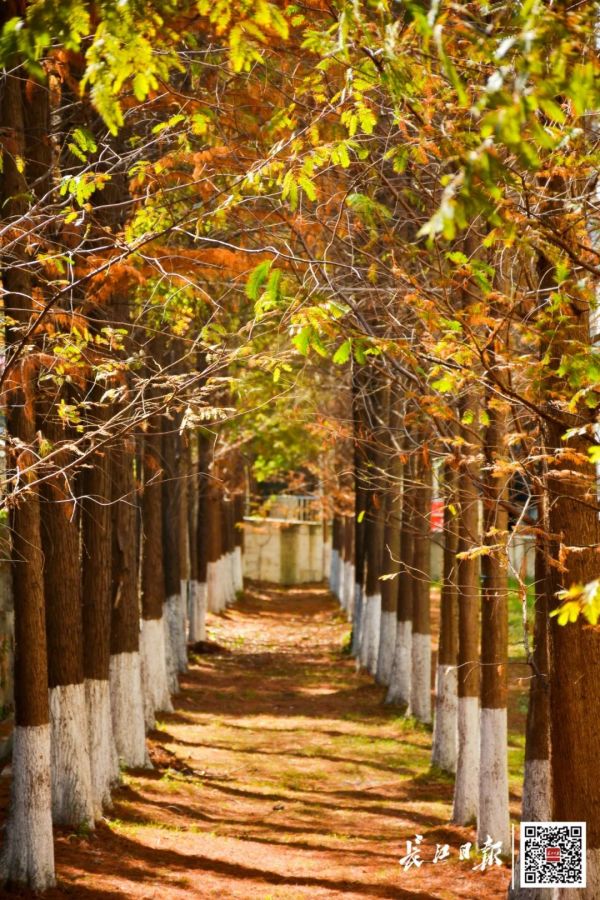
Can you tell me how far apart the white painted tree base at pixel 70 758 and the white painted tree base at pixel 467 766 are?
4.15m

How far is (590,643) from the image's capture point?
24.2ft

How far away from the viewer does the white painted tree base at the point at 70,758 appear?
11.1m

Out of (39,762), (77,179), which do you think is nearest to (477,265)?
(77,179)

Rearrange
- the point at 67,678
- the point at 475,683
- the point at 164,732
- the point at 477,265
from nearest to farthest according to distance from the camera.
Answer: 1. the point at 477,265
2. the point at 67,678
3. the point at 475,683
4. the point at 164,732

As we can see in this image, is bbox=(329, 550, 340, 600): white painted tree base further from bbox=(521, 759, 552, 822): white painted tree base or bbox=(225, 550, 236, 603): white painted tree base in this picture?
bbox=(521, 759, 552, 822): white painted tree base

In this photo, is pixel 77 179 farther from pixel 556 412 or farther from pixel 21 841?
pixel 21 841

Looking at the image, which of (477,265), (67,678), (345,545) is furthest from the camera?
(345,545)

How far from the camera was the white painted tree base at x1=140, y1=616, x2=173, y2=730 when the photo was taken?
61.3 ft

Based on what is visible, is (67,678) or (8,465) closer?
(8,465)

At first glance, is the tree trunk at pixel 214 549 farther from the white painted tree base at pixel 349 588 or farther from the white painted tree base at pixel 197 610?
the white painted tree base at pixel 349 588

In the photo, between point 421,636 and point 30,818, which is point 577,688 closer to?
point 30,818

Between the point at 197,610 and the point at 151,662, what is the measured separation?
9.73 m

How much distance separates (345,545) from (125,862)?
2757 centimetres

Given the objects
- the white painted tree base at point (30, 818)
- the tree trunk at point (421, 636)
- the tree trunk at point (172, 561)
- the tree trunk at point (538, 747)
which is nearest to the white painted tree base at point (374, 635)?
the tree trunk at point (172, 561)
